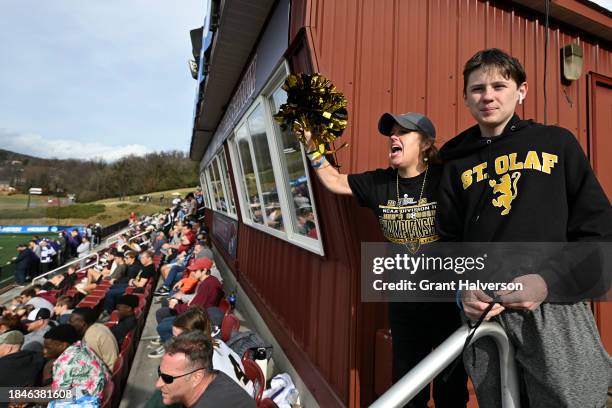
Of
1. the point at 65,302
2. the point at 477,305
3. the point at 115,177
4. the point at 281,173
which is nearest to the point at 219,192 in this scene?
the point at 65,302

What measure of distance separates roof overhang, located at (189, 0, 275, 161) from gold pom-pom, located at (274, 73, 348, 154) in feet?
6.86

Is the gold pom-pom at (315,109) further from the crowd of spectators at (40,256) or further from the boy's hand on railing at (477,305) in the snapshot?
the crowd of spectators at (40,256)

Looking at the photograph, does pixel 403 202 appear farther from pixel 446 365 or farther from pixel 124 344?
pixel 124 344

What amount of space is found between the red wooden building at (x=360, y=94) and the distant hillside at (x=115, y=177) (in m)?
73.1

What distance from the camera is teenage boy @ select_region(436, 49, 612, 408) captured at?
3.49ft

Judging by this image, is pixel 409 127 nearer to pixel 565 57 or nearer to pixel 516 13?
pixel 516 13

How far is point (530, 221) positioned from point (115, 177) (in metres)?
85.7

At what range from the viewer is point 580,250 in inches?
41.1

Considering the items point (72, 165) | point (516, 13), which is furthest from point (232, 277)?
point (72, 165)

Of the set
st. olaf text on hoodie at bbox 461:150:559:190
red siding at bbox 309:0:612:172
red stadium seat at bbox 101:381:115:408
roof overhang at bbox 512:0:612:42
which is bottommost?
red stadium seat at bbox 101:381:115:408

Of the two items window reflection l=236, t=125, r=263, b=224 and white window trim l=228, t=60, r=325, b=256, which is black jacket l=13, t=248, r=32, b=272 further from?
white window trim l=228, t=60, r=325, b=256

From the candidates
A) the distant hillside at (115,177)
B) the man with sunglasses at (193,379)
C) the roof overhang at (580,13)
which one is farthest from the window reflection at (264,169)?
the distant hillside at (115,177)

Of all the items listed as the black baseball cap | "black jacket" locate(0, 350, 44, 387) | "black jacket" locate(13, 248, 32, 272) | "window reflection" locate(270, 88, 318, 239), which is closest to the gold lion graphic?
the black baseball cap

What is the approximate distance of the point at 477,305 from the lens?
1144mm
